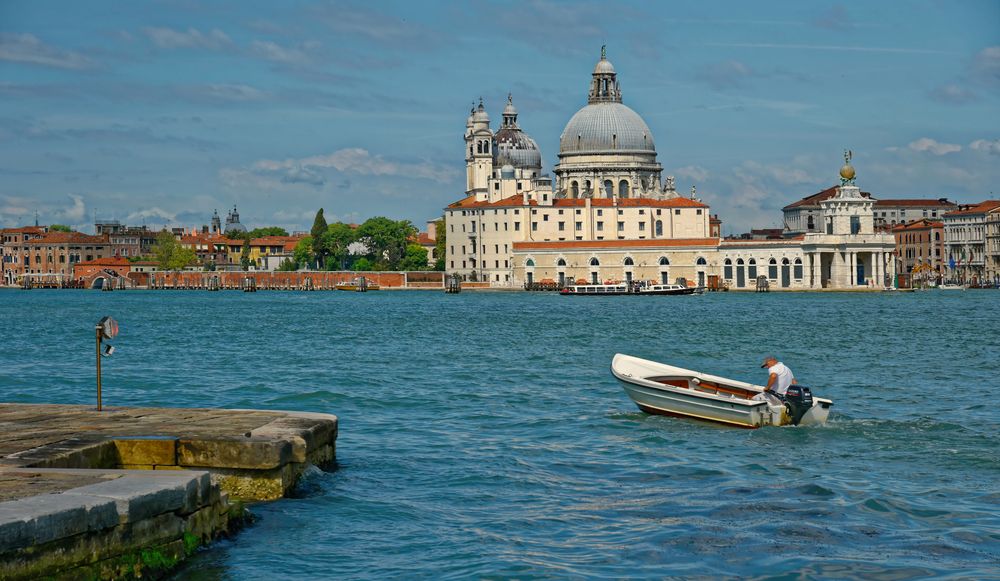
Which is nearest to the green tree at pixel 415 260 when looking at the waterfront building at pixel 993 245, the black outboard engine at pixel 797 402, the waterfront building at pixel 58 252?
the waterfront building at pixel 58 252

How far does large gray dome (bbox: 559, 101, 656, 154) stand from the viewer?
10656 centimetres

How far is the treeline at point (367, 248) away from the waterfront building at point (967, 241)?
43.2m

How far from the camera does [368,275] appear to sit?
375ft

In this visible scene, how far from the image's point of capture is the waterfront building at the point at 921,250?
373 ft

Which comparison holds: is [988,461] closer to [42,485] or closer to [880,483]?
[880,483]

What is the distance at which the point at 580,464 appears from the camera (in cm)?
1446

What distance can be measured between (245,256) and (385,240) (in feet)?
76.4

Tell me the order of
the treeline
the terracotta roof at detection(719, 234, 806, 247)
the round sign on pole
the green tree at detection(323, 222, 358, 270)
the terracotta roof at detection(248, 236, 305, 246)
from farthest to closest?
1. the terracotta roof at detection(248, 236, 305, 246)
2. the green tree at detection(323, 222, 358, 270)
3. the treeline
4. the terracotta roof at detection(719, 234, 806, 247)
5. the round sign on pole

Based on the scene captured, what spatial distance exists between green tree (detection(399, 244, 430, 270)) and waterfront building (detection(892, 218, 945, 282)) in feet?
132

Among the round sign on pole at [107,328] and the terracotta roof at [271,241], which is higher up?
the terracotta roof at [271,241]

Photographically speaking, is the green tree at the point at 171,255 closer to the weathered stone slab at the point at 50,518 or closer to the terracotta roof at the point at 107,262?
the terracotta roof at the point at 107,262

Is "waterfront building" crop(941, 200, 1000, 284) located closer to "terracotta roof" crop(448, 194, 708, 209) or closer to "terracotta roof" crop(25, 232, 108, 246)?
"terracotta roof" crop(448, 194, 708, 209)

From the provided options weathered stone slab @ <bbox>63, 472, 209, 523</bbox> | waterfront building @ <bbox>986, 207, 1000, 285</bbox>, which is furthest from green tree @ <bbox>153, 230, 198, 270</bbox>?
weathered stone slab @ <bbox>63, 472, 209, 523</bbox>

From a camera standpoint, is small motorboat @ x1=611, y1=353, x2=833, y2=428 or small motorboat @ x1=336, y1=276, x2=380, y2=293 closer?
small motorboat @ x1=611, y1=353, x2=833, y2=428
